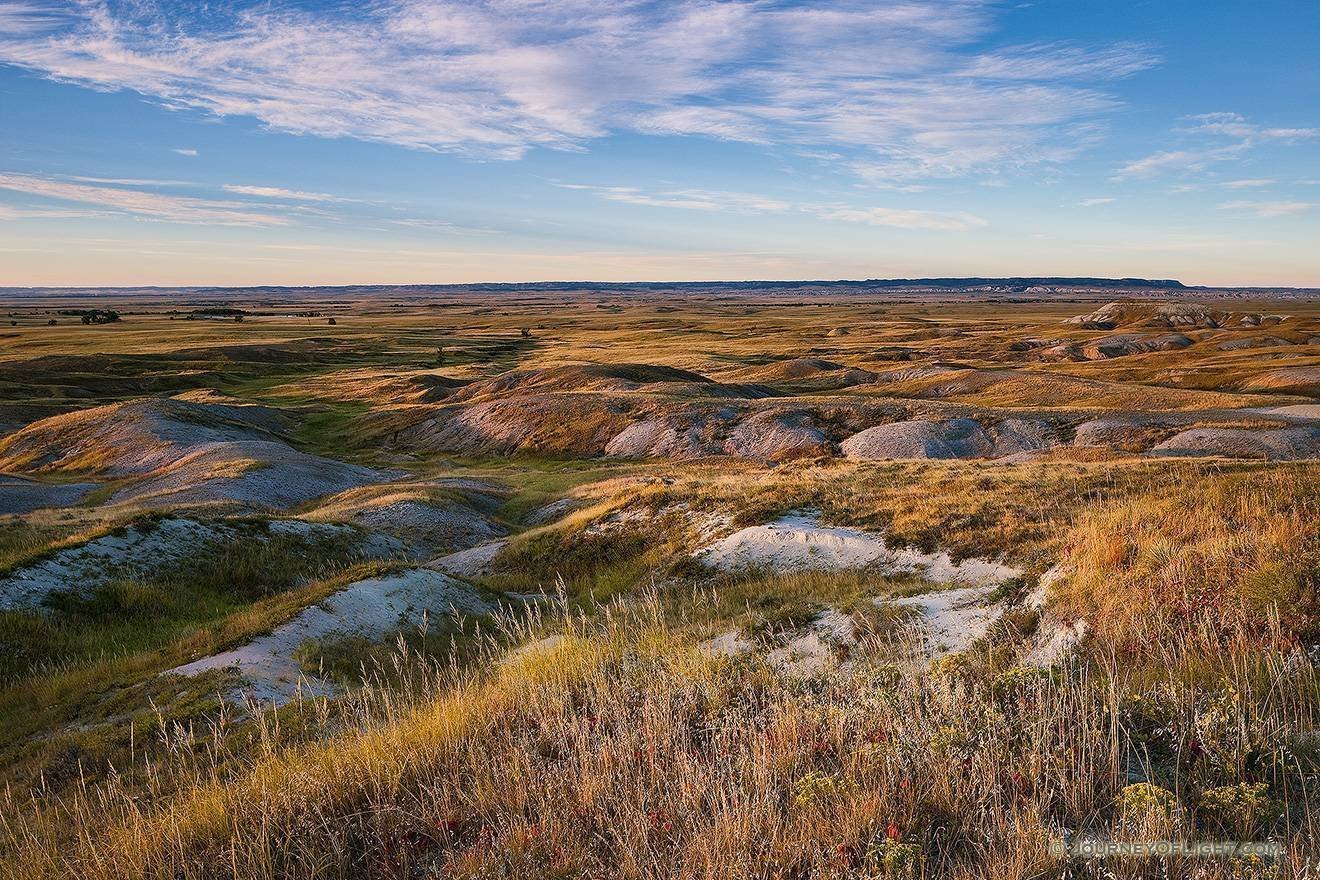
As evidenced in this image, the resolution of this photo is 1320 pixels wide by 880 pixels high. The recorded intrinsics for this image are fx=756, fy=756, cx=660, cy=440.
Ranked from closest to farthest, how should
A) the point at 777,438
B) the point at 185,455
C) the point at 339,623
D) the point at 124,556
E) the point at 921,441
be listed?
1. the point at 339,623
2. the point at 124,556
3. the point at 921,441
4. the point at 185,455
5. the point at 777,438

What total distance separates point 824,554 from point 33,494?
131 feet

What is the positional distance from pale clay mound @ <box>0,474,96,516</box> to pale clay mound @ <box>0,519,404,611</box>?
65.2 ft

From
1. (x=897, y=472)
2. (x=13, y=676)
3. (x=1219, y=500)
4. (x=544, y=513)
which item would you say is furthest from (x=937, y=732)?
(x=544, y=513)

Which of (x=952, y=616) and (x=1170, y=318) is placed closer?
(x=952, y=616)

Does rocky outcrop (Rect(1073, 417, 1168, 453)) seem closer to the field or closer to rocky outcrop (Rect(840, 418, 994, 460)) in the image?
the field

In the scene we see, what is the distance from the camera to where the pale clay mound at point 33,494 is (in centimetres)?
3544

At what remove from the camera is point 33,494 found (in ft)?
122

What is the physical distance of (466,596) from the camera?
17.6 m

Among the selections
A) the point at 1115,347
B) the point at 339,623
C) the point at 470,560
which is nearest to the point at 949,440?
the point at 470,560

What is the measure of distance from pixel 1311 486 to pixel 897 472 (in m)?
14.6

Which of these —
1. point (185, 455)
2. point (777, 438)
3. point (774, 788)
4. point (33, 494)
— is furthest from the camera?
point (777, 438)

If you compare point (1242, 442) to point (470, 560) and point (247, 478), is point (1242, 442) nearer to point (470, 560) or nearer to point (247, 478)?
point (470, 560)

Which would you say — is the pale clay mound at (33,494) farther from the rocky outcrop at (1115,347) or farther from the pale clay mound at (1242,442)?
the rocky outcrop at (1115,347)

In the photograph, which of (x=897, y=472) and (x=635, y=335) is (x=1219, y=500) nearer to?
(x=897, y=472)
